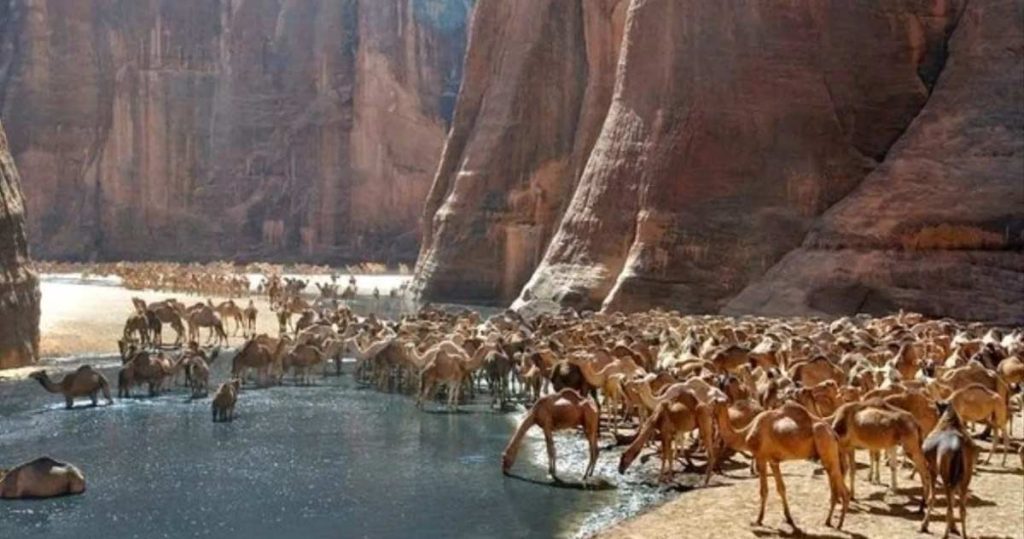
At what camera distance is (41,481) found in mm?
15234

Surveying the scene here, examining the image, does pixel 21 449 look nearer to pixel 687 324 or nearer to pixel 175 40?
pixel 687 324

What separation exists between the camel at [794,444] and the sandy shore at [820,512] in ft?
0.93

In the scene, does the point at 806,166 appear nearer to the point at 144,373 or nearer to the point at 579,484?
the point at 144,373

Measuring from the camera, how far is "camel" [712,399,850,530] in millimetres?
12258

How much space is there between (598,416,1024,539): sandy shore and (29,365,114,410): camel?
13530 millimetres

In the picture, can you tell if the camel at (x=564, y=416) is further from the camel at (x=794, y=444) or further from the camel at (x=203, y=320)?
the camel at (x=203, y=320)

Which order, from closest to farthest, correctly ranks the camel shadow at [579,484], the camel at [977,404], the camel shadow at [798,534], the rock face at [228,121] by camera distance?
the camel shadow at [798,534] < the camel at [977,404] < the camel shadow at [579,484] < the rock face at [228,121]

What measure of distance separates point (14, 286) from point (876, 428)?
22.8 m

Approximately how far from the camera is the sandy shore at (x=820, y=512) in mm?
12312

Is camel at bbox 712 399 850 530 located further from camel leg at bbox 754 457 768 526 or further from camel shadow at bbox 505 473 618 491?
camel shadow at bbox 505 473 618 491

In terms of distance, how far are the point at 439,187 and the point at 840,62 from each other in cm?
2380

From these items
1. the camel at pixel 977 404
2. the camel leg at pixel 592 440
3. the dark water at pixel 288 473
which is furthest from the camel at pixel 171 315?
the camel at pixel 977 404

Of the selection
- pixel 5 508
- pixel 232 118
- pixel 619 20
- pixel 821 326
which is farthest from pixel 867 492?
pixel 232 118

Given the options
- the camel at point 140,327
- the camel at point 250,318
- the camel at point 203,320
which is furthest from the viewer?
the camel at point 250,318
